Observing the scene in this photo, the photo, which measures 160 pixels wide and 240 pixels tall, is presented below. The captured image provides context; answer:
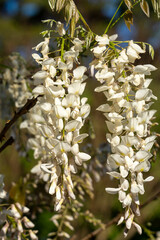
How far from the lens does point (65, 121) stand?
2.34 feet

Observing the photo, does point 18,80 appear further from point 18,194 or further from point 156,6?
point 156,6

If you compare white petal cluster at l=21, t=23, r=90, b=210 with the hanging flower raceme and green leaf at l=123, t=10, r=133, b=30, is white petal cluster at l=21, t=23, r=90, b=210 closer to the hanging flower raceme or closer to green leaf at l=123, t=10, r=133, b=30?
the hanging flower raceme

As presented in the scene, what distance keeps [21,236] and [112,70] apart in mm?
550

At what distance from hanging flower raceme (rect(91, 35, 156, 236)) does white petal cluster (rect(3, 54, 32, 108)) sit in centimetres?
64

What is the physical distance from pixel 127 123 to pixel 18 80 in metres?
0.77

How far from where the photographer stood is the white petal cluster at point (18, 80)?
136cm

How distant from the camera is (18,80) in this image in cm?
137

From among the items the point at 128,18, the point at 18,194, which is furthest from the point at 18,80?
the point at 128,18

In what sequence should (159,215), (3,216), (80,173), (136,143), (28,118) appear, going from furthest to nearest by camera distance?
(159,215), (80,173), (28,118), (3,216), (136,143)

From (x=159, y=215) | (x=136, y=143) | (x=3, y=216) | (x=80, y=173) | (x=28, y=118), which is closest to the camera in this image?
(x=136, y=143)

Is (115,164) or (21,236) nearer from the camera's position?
(115,164)

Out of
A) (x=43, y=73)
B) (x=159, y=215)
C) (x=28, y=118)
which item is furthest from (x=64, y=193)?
(x=159, y=215)

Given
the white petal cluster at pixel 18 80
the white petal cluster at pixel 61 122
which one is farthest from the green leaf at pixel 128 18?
the white petal cluster at pixel 18 80

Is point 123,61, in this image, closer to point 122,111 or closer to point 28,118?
point 122,111
